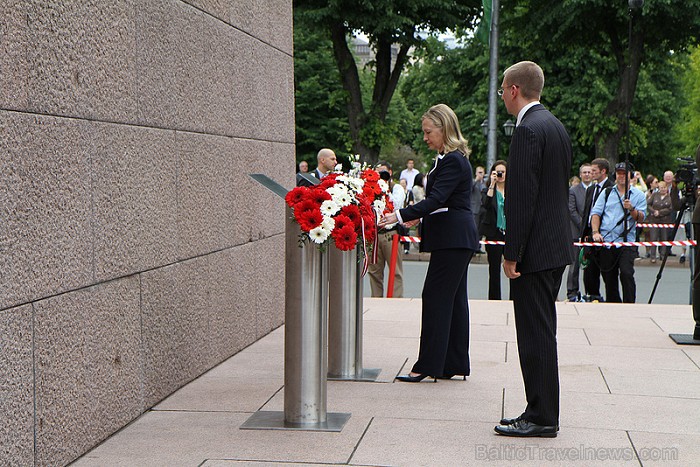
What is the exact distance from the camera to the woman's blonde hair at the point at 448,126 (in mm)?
6867

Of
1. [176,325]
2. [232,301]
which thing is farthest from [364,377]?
[176,325]

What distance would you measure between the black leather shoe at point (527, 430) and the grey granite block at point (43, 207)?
2410 mm

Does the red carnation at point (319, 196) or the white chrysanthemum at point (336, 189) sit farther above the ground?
the white chrysanthemum at point (336, 189)

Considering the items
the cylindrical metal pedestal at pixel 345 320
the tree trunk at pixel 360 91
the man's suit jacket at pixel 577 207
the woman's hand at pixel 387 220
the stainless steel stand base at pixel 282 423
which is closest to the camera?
the stainless steel stand base at pixel 282 423

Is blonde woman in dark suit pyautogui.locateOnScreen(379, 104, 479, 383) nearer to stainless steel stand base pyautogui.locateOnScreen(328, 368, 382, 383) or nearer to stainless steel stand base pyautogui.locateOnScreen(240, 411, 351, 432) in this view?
stainless steel stand base pyautogui.locateOnScreen(328, 368, 382, 383)

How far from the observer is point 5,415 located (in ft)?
14.1

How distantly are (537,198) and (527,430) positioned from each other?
1.28 m

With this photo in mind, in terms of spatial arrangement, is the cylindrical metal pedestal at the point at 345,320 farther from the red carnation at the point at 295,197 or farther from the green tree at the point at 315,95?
the green tree at the point at 315,95

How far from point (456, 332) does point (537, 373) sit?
1604 mm

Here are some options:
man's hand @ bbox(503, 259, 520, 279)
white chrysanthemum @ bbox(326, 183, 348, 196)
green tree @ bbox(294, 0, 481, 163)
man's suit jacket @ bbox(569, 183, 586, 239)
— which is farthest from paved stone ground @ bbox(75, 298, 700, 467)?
green tree @ bbox(294, 0, 481, 163)

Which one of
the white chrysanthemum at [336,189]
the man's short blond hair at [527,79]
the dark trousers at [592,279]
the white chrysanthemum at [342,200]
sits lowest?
the dark trousers at [592,279]

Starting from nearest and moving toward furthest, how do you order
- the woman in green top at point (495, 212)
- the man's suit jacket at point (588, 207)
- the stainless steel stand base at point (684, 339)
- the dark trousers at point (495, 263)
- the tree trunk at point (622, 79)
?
the stainless steel stand base at point (684, 339), the woman in green top at point (495, 212), the dark trousers at point (495, 263), the man's suit jacket at point (588, 207), the tree trunk at point (622, 79)

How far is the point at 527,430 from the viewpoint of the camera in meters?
5.48

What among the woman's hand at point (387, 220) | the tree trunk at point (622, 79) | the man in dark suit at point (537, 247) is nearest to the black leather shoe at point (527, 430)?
the man in dark suit at point (537, 247)
